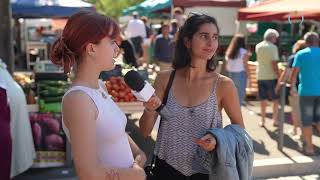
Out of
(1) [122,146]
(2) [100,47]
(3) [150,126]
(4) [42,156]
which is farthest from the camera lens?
(4) [42,156]

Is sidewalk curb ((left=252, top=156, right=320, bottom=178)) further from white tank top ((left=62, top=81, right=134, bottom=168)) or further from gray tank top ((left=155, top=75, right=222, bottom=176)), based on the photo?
white tank top ((left=62, top=81, right=134, bottom=168))

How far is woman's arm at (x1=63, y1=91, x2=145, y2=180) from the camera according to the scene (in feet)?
5.26

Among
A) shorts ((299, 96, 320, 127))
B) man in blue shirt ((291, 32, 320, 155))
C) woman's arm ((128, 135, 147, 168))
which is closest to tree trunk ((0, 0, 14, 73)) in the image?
man in blue shirt ((291, 32, 320, 155))

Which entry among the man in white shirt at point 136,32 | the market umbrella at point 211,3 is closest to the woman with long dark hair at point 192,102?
the market umbrella at point 211,3

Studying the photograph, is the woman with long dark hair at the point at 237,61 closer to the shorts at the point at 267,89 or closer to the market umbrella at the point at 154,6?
the shorts at the point at 267,89

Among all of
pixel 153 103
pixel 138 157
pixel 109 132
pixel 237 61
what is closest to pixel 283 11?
pixel 237 61

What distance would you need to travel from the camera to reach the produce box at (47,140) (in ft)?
17.0

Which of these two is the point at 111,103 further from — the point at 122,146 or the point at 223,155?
the point at 223,155

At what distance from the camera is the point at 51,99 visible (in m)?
5.75

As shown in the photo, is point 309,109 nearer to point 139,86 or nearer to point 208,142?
point 208,142

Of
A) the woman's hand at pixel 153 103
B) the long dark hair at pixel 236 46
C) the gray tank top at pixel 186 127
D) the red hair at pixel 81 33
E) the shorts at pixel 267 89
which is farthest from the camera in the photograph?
the long dark hair at pixel 236 46

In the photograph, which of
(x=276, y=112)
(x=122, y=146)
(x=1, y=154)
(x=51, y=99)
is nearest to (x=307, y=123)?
(x=276, y=112)

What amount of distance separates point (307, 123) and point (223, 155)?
421cm

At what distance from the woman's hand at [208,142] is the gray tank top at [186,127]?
0.41 feet
